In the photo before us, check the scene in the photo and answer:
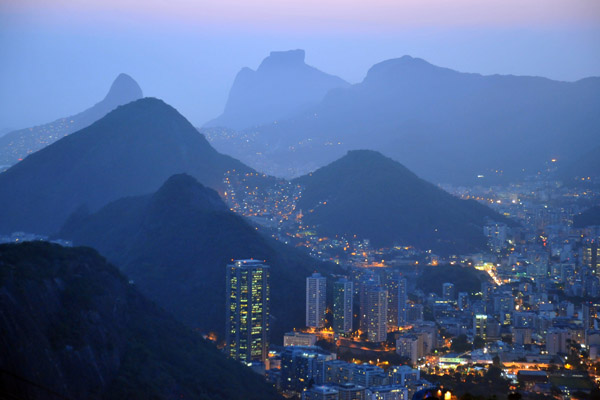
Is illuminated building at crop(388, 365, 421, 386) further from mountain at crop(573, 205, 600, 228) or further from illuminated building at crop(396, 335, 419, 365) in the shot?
mountain at crop(573, 205, 600, 228)

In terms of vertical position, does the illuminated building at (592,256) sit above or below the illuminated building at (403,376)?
above

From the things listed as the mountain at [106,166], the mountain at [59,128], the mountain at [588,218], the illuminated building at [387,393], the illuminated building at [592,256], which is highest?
the mountain at [59,128]

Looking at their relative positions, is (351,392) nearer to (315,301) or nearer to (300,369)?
(300,369)

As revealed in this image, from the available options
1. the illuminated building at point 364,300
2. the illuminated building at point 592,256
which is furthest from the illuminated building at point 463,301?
the illuminated building at point 592,256

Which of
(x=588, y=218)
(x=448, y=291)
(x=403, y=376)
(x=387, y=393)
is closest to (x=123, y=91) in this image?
(x=588, y=218)

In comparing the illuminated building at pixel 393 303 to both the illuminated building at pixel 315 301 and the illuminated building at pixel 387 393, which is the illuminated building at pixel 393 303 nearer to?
the illuminated building at pixel 315 301

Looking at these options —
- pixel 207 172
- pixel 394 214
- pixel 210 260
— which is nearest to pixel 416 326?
pixel 210 260

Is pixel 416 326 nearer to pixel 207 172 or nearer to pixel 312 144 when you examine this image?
pixel 207 172
